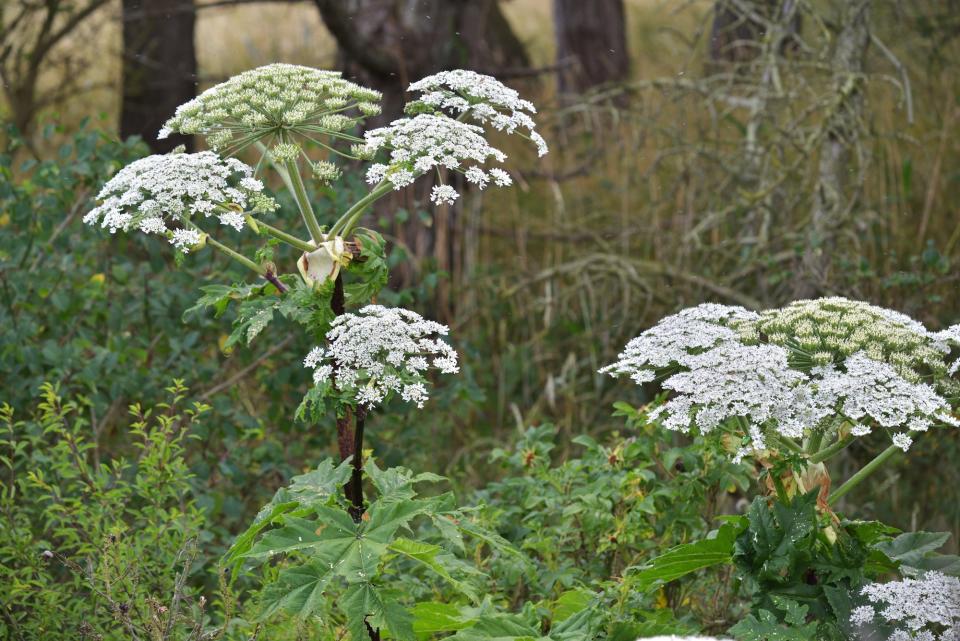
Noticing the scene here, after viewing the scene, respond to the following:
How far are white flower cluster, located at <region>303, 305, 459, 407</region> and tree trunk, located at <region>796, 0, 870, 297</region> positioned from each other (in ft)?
10.1

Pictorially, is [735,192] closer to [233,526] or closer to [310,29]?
[233,526]

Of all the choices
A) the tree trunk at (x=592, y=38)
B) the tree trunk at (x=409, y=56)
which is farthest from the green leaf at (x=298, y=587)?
the tree trunk at (x=592, y=38)

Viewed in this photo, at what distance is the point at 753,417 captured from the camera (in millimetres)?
2377

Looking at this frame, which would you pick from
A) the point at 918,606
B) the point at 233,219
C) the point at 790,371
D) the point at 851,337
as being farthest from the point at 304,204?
the point at 918,606

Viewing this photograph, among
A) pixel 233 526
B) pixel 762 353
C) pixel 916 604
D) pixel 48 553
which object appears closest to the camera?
pixel 916 604

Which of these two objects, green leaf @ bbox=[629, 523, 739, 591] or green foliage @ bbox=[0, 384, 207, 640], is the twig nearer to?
green foliage @ bbox=[0, 384, 207, 640]

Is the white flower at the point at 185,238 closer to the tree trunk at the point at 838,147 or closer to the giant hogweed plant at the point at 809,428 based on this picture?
the giant hogweed plant at the point at 809,428

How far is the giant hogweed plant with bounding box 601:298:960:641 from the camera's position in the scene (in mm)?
2375

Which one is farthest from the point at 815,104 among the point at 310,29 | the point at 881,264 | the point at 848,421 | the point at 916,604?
the point at 310,29

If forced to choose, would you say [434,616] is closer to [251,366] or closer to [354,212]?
[354,212]

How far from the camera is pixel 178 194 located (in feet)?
8.23

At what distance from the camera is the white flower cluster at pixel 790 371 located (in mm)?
2379

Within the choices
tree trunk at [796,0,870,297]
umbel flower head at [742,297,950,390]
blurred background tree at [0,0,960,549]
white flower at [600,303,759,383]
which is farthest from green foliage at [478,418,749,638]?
tree trunk at [796,0,870,297]

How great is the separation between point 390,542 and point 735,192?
14.8 feet
